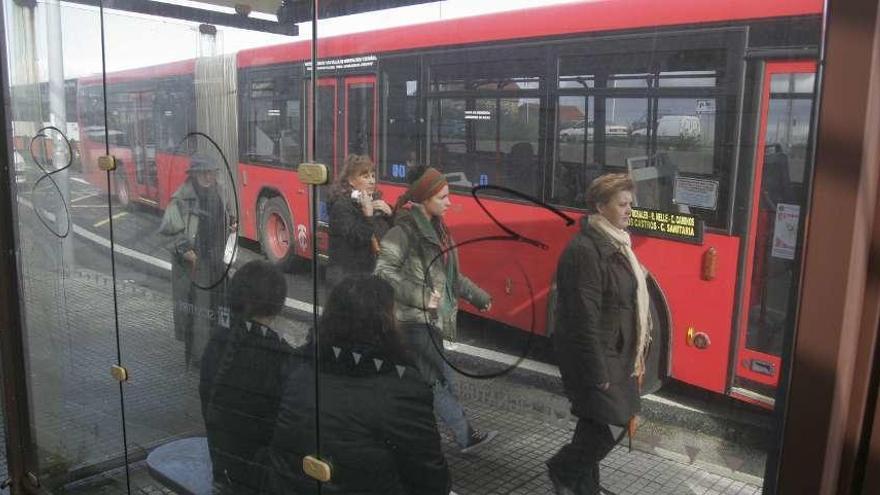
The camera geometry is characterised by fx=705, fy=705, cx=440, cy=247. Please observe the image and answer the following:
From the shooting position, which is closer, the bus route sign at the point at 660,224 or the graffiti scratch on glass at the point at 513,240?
the bus route sign at the point at 660,224

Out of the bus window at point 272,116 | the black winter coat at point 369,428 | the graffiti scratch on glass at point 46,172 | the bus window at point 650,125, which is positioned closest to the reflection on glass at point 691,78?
the bus window at point 650,125

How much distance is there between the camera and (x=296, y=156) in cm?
217

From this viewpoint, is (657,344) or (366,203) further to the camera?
(366,203)

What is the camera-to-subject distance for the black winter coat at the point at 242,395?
2.35 m

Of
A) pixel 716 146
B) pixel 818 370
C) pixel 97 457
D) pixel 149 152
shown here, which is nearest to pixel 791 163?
pixel 716 146

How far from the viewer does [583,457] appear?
1.66m

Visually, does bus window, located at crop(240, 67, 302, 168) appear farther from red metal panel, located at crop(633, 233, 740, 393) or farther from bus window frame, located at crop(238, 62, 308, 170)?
red metal panel, located at crop(633, 233, 740, 393)

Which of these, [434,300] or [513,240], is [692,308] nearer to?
[513,240]

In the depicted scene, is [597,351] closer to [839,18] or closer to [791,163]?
[791,163]

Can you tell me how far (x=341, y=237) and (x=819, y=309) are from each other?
122cm

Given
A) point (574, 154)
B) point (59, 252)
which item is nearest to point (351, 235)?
point (574, 154)

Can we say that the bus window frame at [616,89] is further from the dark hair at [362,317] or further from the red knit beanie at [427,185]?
the dark hair at [362,317]

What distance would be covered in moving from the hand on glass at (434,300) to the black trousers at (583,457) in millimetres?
482

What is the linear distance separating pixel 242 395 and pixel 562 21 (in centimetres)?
164
